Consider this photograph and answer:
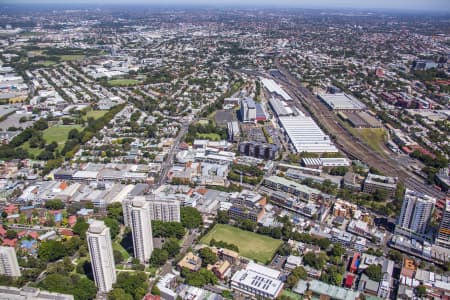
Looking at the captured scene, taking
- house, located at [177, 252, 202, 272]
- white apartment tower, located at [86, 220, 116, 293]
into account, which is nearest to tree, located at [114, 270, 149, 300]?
white apartment tower, located at [86, 220, 116, 293]

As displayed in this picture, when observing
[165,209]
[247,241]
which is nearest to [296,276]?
[247,241]

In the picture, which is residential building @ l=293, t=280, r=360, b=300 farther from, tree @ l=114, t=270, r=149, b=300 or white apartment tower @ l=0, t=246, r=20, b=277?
white apartment tower @ l=0, t=246, r=20, b=277

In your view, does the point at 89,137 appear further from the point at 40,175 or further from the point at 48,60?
the point at 48,60

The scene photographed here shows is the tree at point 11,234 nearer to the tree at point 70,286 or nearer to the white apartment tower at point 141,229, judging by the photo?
the tree at point 70,286

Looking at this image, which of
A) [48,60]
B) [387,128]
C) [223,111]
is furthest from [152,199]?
[48,60]

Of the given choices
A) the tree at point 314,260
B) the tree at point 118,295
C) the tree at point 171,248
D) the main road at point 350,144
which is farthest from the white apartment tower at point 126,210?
the main road at point 350,144

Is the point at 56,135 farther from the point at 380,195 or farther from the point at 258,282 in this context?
the point at 380,195

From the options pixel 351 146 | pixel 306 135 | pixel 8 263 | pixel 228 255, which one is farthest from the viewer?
pixel 306 135
